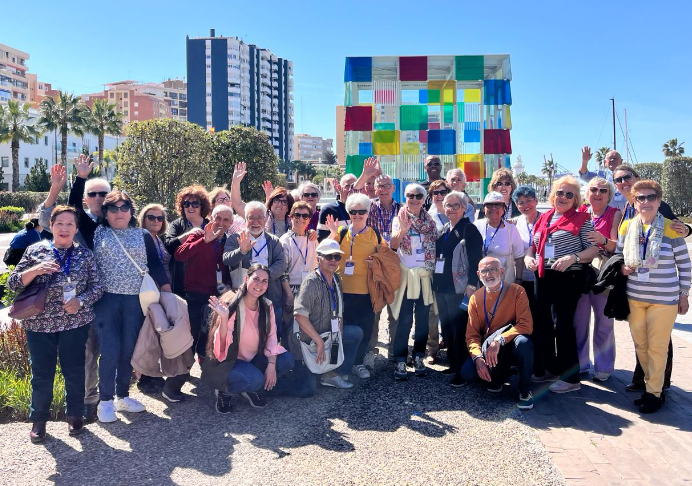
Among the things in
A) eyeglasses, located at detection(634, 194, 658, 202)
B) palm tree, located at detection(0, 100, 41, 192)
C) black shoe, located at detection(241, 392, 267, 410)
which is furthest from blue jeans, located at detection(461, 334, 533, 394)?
palm tree, located at detection(0, 100, 41, 192)

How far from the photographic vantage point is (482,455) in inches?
161

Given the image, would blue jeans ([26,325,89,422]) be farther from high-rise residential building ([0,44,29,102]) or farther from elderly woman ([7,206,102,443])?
high-rise residential building ([0,44,29,102])

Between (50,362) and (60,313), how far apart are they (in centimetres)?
43

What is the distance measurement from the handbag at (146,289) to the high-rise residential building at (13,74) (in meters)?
109

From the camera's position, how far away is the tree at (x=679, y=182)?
110ft

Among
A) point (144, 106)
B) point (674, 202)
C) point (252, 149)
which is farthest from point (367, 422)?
point (144, 106)

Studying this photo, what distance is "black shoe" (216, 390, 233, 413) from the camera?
16.3ft

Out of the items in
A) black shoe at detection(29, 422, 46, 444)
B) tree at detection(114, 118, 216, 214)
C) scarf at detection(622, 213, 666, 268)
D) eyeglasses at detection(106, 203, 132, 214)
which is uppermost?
tree at detection(114, 118, 216, 214)

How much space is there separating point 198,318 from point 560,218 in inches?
143

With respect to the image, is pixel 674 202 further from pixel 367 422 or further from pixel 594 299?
pixel 367 422

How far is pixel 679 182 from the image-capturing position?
3381cm

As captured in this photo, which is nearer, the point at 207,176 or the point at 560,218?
the point at 560,218

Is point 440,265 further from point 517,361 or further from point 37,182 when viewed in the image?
point 37,182

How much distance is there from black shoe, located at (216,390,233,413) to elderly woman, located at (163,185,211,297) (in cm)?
114
